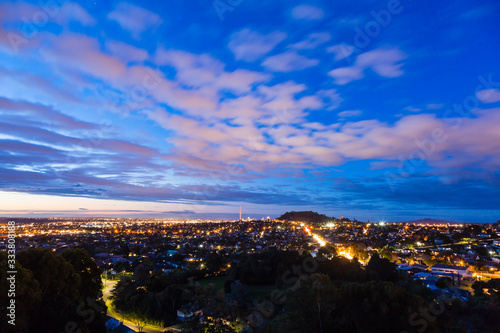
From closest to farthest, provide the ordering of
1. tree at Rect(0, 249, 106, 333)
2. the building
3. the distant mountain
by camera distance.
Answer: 1. tree at Rect(0, 249, 106, 333)
2. the building
3. the distant mountain

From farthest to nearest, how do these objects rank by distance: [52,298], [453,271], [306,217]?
[306,217]
[453,271]
[52,298]

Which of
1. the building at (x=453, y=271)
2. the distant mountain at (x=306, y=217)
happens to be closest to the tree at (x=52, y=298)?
the building at (x=453, y=271)

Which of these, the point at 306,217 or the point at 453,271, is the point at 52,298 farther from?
the point at 306,217

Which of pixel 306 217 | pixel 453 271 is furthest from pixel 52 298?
pixel 306 217

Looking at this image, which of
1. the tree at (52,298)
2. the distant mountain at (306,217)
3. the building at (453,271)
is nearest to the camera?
the tree at (52,298)

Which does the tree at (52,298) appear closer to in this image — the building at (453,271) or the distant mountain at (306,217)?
the building at (453,271)

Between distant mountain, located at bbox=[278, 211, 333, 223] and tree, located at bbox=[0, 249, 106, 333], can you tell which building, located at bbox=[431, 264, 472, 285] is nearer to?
tree, located at bbox=[0, 249, 106, 333]

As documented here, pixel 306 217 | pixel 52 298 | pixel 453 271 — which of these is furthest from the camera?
pixel 306 217

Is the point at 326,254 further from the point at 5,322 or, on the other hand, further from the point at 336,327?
the point at 5,322

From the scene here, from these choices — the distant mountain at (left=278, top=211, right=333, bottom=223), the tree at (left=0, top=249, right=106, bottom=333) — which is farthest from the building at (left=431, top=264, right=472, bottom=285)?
the distant mountain at (left=278, top=211, right=333, bottom=223)

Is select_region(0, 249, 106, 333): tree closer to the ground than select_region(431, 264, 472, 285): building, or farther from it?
farther from it

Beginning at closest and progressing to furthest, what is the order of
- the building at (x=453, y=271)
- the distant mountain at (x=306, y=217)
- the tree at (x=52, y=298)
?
the tree at (x=52, y=298) < the building at (x=453, y=271) < the distant mountain at (x=306, y=217)
